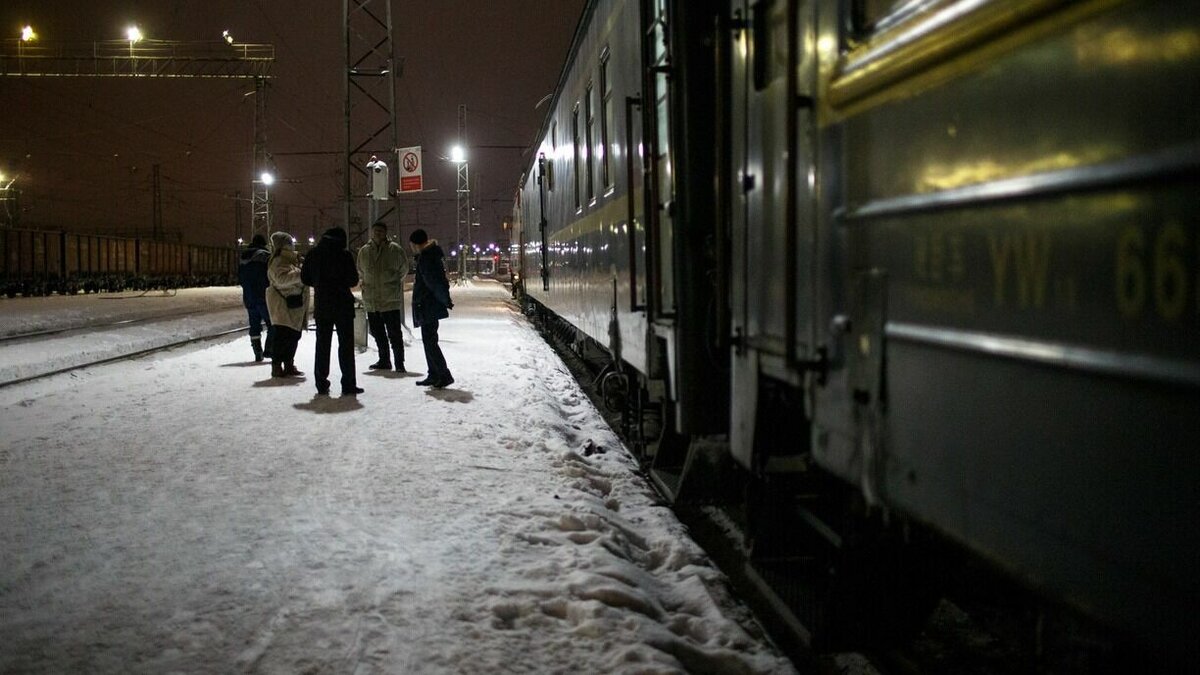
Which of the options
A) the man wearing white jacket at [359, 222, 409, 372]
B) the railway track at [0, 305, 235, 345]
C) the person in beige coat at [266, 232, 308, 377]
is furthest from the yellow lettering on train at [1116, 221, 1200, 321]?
the railway track at [0, 305, 235, 345]

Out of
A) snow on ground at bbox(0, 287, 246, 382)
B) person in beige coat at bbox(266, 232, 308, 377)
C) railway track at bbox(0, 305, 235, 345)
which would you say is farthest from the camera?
railway track at bbox(0, 305, 235, 345)

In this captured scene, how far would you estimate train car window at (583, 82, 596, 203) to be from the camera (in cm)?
842

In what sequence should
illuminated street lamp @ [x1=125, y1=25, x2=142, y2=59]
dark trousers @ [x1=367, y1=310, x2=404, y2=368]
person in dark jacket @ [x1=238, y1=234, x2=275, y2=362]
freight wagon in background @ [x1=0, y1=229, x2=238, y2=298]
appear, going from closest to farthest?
dark trousers @ [x1=367, y1=310, x2=404, y2=368], person in dark jacket @ [x1=238, y1=234, x2=275, y2=362], illuminated street lamp @ [x1=125, y1=25, x2=142, y2=59], freight wagon in background @ [x1=0, y1=229, x2=238, y2=298]

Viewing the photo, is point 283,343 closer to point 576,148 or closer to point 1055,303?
point 576,148

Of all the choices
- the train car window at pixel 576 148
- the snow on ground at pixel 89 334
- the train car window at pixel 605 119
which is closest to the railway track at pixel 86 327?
the snow on ground at pixel 89 334

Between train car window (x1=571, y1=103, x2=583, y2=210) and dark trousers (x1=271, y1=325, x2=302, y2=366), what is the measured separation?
3952mm

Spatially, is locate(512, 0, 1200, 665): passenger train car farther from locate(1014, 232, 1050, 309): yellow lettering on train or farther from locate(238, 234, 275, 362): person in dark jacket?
locate(238, 234, 275, 362): person in dark jacket

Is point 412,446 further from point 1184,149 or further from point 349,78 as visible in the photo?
point 349,78

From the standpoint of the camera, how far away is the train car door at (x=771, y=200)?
9.96 ft

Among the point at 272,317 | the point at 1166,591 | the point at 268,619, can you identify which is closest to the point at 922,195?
the point at 1166,591

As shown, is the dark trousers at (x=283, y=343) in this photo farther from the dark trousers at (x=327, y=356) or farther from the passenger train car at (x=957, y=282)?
the passenger train car at (x=957, y=282)

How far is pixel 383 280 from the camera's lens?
1147 cm

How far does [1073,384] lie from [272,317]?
35.0 feet

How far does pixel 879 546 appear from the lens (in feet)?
10.8
